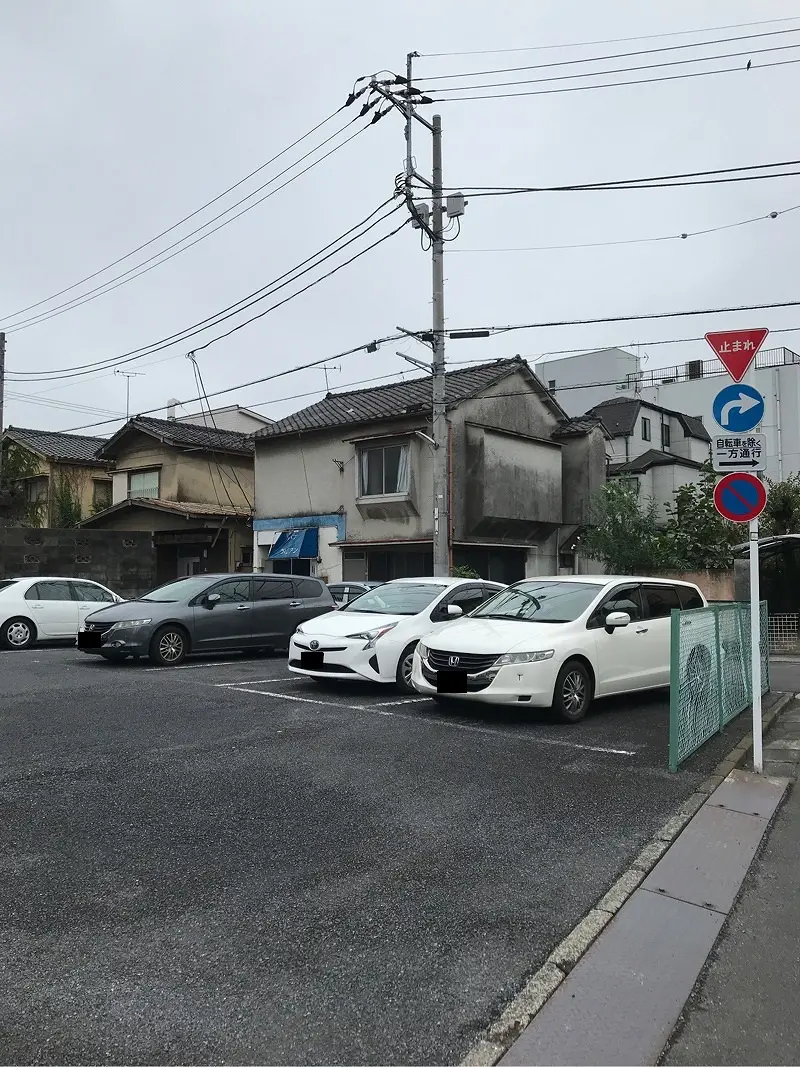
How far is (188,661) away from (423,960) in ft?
33.5

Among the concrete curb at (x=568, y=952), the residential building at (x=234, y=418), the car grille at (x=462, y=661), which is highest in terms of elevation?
the residential building at (x=234, y=418)

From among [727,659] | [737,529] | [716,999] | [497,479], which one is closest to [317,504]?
[497,479]

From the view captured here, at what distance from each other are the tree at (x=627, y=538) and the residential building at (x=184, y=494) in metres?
11.9

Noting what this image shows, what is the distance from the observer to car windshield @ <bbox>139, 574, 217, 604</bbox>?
12.5 metres

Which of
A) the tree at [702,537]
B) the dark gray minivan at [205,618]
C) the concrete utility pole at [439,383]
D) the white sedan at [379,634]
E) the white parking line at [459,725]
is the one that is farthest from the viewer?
the tree at [702,537]

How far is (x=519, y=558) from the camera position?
25.3m

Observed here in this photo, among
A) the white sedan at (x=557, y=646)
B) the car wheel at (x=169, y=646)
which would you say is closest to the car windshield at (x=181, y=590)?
the car wheel at (x=169, y=646)

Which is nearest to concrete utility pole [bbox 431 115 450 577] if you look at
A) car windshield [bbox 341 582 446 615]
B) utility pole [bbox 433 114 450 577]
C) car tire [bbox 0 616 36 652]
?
utility pole [bbox 433 114 450 577]

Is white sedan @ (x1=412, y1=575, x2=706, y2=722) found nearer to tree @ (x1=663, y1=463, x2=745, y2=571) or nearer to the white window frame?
tree @ (x1=663, y1=463, x2=745, y2=571)

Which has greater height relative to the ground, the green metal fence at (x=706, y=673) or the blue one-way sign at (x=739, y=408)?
the blue one-way sign at (x=739, y=408)

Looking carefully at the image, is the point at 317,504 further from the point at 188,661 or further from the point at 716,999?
the point at 716,999

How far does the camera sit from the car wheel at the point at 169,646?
38.8ft

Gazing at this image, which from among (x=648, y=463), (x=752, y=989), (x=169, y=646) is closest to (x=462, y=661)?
(x=752, y=989)

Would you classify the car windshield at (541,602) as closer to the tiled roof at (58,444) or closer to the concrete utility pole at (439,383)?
the concrete utility pole at (439,383)
